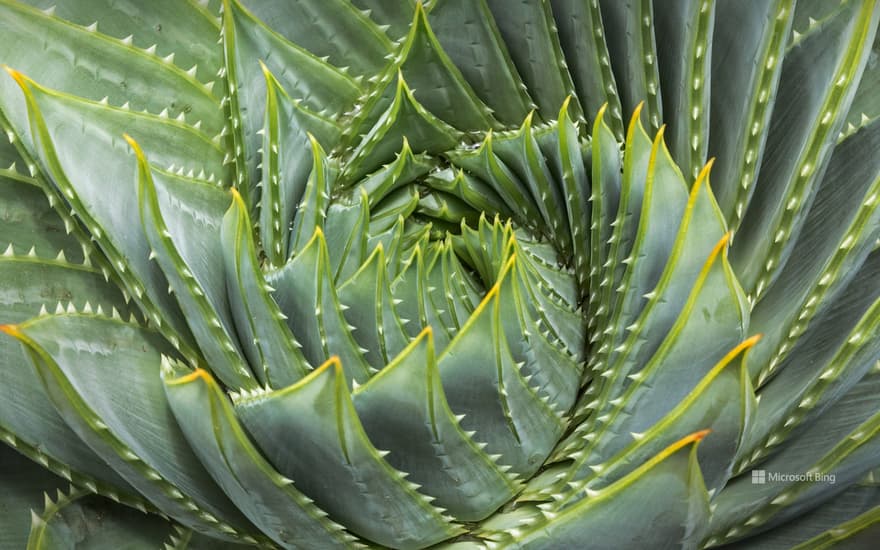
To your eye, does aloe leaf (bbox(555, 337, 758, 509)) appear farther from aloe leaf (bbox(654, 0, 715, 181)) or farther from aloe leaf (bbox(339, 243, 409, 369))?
aloe leaf (bbox(654, 0, 715, 181))

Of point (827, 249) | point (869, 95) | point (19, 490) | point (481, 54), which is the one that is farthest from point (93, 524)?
point (869, 95)

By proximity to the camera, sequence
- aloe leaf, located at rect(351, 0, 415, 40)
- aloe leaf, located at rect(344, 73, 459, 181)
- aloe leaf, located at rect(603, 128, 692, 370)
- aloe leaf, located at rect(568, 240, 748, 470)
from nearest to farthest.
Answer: aloe leaf, located at rect(568, 240, 748, 470) → aloe leaf, located at rect(603, 128, 692, 370) → aloe leaf, located at rect(344, 73, 459, 181) → aloe leaf, located at rect(351, 0, 415, 40)

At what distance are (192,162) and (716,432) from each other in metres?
0.79

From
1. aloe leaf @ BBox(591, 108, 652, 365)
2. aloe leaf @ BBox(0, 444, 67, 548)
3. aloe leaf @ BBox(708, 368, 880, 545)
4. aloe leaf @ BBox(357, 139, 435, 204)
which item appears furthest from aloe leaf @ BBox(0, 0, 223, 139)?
aloe leaf @ BBox(708, 368, 880, 545)

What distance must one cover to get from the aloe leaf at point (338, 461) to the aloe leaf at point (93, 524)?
0.31m

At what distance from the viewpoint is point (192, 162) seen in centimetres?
125

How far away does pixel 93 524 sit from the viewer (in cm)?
110

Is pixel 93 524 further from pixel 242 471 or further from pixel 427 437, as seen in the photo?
pixel 427 437

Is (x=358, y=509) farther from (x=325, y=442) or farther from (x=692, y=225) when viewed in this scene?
(x=692, y=225)

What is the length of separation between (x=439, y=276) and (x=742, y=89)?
0.45 metres

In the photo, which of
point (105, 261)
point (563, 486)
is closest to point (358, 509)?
point (563, 486)

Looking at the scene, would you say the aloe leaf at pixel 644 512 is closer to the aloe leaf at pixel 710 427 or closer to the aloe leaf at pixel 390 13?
the aloe leaf at pixel 710 427

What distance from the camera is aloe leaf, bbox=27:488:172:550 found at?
1049 mm

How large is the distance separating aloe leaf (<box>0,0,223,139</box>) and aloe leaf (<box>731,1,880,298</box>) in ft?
2.50
